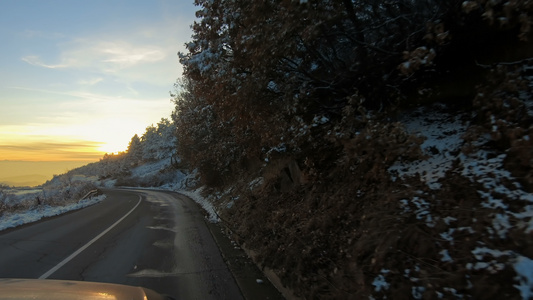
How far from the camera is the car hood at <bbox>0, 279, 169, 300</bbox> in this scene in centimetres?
232

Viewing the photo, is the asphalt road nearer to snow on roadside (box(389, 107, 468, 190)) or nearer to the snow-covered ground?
the snow-covered ground

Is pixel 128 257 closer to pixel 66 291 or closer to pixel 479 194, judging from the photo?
pixel 66 291

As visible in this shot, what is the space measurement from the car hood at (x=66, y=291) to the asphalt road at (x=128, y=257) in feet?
8.19

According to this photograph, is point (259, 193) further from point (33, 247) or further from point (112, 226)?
point (33, 247)

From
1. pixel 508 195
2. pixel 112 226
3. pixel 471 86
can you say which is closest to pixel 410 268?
pixel 508 195

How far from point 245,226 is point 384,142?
5187 mm

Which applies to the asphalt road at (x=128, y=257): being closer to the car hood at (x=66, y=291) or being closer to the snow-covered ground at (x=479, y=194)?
the car hood at (x=66, y=291)

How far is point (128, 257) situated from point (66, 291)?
5204mm

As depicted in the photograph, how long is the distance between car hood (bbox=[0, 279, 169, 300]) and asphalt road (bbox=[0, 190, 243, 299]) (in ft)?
8.19

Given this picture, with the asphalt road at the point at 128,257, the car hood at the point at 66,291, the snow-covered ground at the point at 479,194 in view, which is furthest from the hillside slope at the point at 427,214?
the car hood at the point at 66,291

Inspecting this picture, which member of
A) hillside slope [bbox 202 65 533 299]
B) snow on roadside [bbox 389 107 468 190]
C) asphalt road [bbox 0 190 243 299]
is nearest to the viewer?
hillside slope [bbox 202 65 533 299]

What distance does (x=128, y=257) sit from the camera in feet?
23.9

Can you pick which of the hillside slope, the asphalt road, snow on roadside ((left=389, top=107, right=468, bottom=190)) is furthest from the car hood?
snow on roadside ((left=389, top=107, right=468, bottom=190))

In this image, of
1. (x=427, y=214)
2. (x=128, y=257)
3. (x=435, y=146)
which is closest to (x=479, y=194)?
(x=427, y=214)
